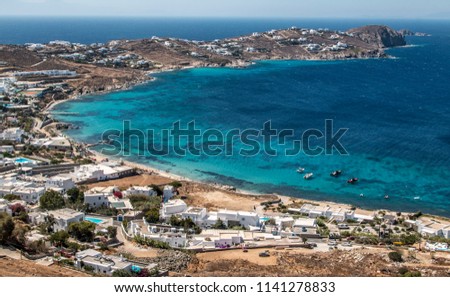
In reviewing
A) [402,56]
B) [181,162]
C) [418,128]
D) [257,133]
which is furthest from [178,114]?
[402,56]

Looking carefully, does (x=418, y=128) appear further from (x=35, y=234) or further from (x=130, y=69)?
(x=130, y=69)

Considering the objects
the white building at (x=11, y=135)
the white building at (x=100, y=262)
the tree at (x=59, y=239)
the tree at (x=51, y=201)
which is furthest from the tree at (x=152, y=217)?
the white building at (x=11, y=135)

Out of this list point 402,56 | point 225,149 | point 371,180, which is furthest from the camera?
point 402,56

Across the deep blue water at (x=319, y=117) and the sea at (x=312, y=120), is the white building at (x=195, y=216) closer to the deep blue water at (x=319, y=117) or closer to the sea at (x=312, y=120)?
the deep blue water at (x=319, y=117)

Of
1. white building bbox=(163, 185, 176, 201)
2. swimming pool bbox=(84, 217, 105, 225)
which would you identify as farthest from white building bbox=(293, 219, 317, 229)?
swimming pool bbox=(84, 217, 105, 225)

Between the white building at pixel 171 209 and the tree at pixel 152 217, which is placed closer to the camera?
the tree at pixel 152 217

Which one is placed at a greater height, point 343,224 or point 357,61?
point 357,61

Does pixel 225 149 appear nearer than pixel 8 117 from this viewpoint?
Yes
